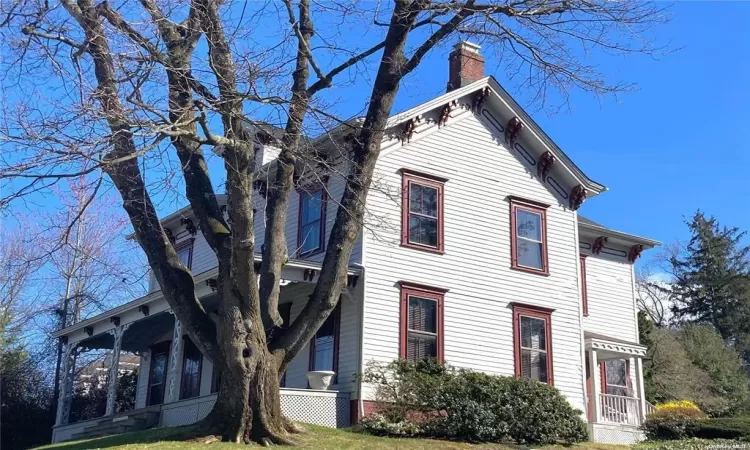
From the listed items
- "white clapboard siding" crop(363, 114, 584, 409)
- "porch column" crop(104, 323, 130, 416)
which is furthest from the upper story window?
"porch column" crop(104, 323, 130, 416)

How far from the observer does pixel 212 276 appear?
1777 centimetres

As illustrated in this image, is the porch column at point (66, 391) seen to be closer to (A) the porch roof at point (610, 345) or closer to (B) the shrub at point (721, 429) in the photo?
(A) the porch roof at point (610, 345)

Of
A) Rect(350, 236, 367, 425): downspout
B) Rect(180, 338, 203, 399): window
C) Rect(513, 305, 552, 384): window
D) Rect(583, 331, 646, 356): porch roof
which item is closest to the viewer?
Rect(350, 236, 367, 425): downspout

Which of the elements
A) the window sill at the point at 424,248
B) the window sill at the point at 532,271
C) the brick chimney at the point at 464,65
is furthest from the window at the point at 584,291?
the window sill at the point at 424,248

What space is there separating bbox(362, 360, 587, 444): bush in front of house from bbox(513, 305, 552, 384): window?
202 cm

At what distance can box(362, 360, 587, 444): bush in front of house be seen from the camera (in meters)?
16.6

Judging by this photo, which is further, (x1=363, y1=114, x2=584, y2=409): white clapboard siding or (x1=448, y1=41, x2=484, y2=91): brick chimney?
(x1=448, y1=41, x2=484, y2=91): brick chimney

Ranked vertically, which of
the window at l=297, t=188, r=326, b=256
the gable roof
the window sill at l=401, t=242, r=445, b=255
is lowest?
the window sill at l=401, t=242, r=445, b=255

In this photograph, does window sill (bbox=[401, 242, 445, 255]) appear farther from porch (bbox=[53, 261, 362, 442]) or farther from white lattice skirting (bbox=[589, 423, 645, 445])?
white lattice skirting (bbox=[589, 423, 645, 445])

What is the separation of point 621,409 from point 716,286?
106 feet

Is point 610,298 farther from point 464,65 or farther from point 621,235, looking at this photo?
point 464,65

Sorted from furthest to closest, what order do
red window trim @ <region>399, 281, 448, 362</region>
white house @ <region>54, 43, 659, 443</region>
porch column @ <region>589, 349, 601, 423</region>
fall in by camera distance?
porch column @ <region>589, 349, 601, 423</region>
red window trim @ <region>399, 281, 448, 362</region>
white house @ <region>54, 43, 659, 443</region>

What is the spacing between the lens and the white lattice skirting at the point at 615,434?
2128cm

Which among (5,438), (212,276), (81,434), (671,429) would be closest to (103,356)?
(5,438)
